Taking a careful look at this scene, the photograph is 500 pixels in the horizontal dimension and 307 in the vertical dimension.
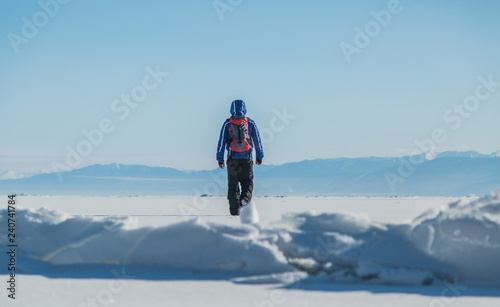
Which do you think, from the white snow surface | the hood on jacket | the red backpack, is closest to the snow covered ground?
the white snow surface

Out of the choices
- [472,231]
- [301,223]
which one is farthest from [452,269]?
[301,223]

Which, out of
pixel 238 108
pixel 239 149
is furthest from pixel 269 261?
pixel 238 108

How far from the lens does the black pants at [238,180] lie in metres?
8.12

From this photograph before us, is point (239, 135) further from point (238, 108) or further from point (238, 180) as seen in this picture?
point (238, 180)

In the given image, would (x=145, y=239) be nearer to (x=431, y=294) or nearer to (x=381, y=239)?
(x=381, y=239)

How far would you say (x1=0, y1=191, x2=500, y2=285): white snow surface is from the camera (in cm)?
352

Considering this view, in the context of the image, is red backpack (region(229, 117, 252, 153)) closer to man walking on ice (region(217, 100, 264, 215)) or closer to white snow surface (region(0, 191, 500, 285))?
man walking on ice (region(217, 100, 264, 215))

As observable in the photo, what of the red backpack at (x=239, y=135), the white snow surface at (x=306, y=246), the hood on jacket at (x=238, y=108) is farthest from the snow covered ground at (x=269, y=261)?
the hood on jacket at (x=238, y=108)

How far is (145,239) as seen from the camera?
3.96 m

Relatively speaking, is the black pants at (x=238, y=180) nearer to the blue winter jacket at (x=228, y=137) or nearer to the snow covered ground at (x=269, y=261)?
the blue winter jacket at (x=228, y=137)

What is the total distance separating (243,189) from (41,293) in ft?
17.2

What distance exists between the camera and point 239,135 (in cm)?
796

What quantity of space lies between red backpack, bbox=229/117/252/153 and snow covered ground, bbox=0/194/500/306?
391cm

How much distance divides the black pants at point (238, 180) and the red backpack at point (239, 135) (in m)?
0.24
